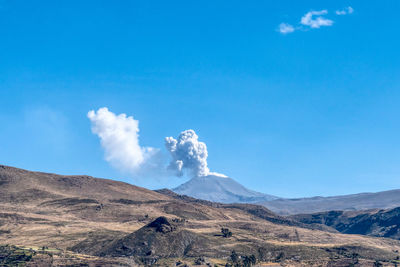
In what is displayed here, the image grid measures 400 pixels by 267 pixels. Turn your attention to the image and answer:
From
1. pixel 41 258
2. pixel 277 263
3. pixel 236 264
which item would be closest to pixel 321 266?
pixel 277 263

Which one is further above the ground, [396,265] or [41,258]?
[41,258]

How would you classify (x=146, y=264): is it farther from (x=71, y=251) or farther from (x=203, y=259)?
(x=71, y=251)

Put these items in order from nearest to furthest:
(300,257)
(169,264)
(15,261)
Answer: (15,261)
(169,264)
(300,257)

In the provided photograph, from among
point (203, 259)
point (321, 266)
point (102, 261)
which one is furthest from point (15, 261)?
point (321, 266)

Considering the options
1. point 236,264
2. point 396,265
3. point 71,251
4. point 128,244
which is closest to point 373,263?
point 396,265

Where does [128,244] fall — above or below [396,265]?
above

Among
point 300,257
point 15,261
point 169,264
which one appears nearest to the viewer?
point 15,261

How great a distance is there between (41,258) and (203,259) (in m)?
56.7

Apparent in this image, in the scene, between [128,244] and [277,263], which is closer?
[277,263]

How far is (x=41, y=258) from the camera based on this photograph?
165 metres

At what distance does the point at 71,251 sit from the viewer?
193000 millimetres

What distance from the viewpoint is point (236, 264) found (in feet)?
553

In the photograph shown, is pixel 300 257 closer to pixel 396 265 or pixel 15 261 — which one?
pixel 396 265

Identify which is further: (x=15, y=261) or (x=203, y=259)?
(x=203, y=259)
